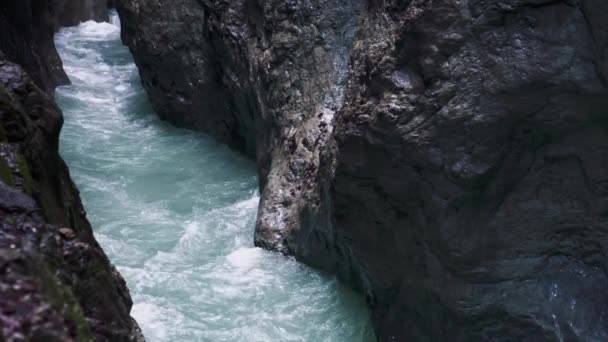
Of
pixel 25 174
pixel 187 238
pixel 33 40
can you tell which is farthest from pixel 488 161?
pixel 33 40

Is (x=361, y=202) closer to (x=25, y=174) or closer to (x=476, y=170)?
(x=476, y=170)

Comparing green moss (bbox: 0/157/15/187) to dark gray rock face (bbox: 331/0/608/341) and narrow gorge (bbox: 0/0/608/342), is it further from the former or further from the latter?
dark gray rock face (bbox: 331/0/608/341)

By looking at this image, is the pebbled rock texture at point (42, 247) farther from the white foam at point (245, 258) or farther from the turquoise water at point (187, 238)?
the white foam at point (245, 258)

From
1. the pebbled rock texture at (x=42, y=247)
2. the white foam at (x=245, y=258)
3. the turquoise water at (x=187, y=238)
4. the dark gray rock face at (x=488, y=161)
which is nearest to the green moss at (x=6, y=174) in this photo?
the pebbled rock texture at (x=42, y=247)

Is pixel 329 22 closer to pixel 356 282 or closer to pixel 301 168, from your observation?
pixel 301 168

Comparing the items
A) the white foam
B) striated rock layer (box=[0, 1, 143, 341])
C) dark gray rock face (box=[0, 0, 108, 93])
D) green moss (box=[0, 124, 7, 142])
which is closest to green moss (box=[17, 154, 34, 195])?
striated rock layer (box=[0, 1, 143, 341])

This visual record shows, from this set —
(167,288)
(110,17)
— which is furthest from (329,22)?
(110,17)
